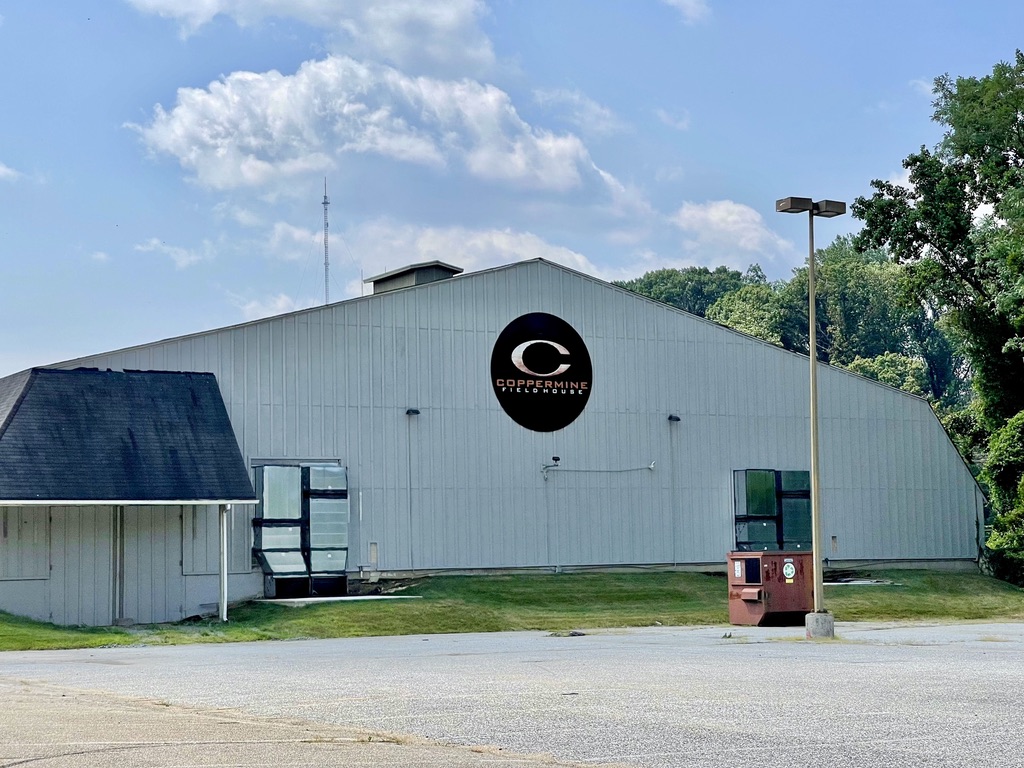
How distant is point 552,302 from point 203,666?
23175 mm

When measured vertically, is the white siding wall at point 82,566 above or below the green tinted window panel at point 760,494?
below

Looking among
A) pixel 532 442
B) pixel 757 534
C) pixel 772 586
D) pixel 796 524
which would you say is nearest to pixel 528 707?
pixel 772 586

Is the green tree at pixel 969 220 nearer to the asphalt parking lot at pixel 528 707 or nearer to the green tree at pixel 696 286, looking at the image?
the asphalt parking lot at pixel 528 707

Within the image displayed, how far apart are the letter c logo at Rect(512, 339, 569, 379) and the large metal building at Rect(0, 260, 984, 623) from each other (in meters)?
0.06

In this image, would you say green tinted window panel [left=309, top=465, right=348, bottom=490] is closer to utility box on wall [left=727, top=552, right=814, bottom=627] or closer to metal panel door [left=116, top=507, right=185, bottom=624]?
metal panel door [left=116, top=507, right=185, bottom=624]

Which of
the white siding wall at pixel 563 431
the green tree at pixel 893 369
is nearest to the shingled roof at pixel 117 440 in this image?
the white siding wall at pixel 563 431

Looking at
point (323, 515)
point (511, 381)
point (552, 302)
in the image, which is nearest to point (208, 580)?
point (323, 515)

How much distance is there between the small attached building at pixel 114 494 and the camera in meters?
33.9

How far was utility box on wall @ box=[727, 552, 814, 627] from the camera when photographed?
108 ft

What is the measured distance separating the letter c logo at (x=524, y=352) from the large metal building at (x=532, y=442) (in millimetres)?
65

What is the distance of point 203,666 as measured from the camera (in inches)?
843

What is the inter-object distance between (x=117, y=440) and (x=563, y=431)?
44.3 feet

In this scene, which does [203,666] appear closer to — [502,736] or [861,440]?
[502,736]

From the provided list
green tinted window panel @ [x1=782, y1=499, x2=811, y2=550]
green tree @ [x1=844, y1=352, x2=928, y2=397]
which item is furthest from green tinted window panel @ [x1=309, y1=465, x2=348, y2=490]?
green tree @ [x1=844, y1=352, x2=928, y2=397]
